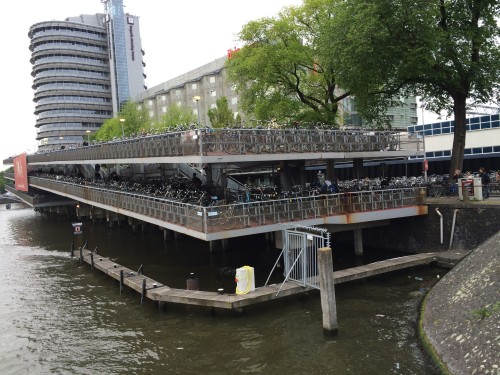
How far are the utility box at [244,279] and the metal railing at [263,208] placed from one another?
2.11 metres

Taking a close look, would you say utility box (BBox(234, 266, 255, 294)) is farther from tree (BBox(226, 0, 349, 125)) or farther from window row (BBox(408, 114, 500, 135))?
window row (BBox(408, 114, 500, 135))

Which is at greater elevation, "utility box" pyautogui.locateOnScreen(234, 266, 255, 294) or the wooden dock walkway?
"utility box" pyautogui.locateOnScreen(234, 266, 255, 294)

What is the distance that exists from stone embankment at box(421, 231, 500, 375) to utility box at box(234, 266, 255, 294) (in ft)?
18.5

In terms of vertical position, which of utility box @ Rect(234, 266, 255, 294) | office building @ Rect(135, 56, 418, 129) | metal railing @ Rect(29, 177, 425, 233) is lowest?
utility box @ Rect(234, 266, 255, 294)

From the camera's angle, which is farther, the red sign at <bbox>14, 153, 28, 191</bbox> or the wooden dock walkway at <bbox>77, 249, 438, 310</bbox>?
the red sign at <bbox>14, 153, 28, 191</bbox>

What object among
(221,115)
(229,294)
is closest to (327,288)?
(229,294)

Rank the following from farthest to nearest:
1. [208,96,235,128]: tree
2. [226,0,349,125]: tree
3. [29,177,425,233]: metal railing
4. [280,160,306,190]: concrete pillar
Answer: [208,96,235,128]: tree
[226,0,349,125]: tree
[280,160,306,190]: concrete pillar
[29,177,425,233]: metal railing

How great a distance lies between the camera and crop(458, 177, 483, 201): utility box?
20281 mm

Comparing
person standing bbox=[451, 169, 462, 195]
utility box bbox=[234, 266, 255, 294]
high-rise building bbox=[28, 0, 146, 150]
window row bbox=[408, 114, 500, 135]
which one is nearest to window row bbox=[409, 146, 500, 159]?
window row bbox=[408, 114, 500, 135]

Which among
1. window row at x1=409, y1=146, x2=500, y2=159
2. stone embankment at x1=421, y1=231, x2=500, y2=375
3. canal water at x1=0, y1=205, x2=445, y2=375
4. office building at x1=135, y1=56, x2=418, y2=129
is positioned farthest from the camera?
office building at x1=135, y1=56, x2=418, y2=129

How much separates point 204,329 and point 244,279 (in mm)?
2142

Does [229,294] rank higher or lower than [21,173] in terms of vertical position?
lower

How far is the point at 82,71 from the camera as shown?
121375 mm

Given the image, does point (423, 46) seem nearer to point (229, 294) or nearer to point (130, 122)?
point (229, 294)
